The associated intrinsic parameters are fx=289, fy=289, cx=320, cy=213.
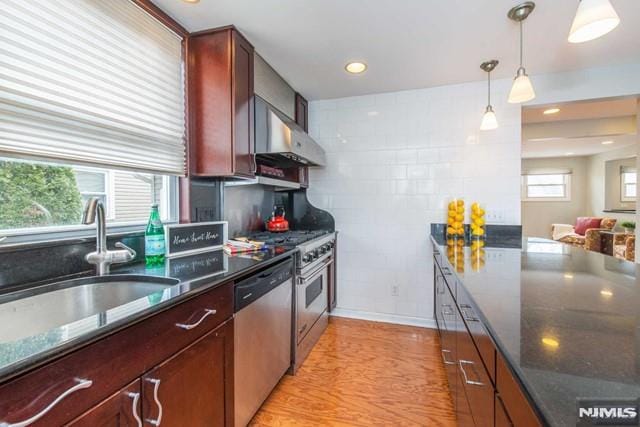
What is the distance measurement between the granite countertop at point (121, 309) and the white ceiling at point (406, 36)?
1408 mm

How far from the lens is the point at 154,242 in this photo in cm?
150

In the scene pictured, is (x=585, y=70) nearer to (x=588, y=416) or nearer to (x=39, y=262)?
(x=588, y=416)

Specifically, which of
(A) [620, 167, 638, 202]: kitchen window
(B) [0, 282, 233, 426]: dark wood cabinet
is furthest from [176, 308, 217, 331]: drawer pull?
(A) [620, 167, 638, 202]: kitchen window

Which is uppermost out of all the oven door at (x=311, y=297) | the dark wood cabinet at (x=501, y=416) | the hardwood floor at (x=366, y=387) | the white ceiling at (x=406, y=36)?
the white ceiling at (x=406, y=36)

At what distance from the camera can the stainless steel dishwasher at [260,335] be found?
1390 millimetres

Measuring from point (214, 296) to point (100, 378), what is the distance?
1.56 ft

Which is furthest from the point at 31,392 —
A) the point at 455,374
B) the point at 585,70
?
the point at 585,70

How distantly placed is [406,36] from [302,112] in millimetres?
1314

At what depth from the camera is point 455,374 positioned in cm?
145

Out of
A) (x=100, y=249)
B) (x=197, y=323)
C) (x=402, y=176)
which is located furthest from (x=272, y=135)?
(x=402, y=176)

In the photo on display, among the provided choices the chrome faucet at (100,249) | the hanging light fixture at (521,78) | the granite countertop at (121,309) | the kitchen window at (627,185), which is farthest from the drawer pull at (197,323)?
the kitchen window at (627,185)

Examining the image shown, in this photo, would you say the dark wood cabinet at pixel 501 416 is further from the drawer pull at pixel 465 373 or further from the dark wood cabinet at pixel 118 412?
the dark wood cabinet at pixel 118 412

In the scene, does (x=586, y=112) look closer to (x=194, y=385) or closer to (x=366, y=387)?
(x=366, y=387)

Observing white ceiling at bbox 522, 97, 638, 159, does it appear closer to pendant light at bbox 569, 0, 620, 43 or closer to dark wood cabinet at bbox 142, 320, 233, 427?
pendant light at bbox 569, 0, 620, 43
